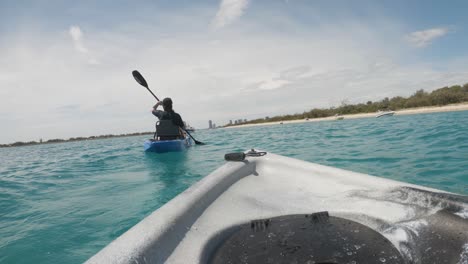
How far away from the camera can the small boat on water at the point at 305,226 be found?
4.35 feet

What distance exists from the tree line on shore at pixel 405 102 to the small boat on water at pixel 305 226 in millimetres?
→ 31202

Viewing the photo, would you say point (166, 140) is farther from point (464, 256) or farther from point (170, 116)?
point (464, 256)

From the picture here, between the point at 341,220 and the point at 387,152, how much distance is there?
551 centimetres

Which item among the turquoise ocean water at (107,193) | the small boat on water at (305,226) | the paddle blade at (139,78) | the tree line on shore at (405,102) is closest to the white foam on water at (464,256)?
the small boat on water at (305,226)

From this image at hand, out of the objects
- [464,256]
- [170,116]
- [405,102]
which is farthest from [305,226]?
[405,102]

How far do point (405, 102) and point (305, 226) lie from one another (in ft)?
116

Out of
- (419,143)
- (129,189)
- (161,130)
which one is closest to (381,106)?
(419,143)

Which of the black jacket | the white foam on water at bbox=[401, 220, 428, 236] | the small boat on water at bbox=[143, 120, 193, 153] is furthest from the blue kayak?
the white foam on water at bbox=[401, 220, 428, 236]

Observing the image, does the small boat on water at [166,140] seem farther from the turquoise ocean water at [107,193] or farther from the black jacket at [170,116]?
the turquoise ocean water at [107,193]

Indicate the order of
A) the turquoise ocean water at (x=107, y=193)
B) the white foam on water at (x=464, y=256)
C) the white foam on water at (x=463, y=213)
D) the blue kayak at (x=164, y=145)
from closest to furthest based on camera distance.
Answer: the white foam on water at (x=464, y=256), the white foam on water at (x=463, y=213), the turquoise ocean water at (x=107, y=193), the blue kayak at (x=164, y=145)

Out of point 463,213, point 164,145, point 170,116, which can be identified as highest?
point 170,116

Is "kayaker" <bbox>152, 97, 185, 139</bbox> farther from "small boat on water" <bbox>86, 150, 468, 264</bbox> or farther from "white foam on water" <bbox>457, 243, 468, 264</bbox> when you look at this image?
"white foam on water" <bbox>457, 243, 468, 264</bbox>

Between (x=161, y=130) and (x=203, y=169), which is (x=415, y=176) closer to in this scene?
(x=203, y=169)

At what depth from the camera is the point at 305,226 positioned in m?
1.72
